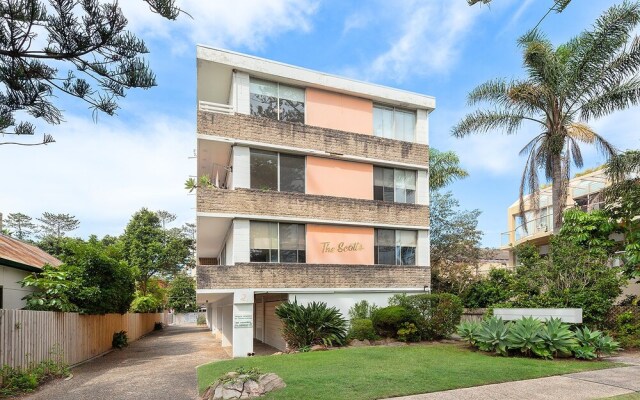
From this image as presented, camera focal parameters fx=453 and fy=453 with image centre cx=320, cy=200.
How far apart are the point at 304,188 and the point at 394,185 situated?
456 centimetres

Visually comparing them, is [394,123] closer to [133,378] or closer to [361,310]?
[361,310]

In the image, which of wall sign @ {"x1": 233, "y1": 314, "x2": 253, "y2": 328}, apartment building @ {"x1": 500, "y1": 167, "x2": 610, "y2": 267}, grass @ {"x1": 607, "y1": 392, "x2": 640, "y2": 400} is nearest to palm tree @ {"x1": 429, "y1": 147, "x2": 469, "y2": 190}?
apartment building @ {"x1": 500, "y1": 167, "x2": 610, "y2": 267}

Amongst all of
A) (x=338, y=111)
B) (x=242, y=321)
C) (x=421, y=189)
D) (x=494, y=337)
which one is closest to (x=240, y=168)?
(x=338, y=111)

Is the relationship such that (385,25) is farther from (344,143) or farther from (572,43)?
(572,43)

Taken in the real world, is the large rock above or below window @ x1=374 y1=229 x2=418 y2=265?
below

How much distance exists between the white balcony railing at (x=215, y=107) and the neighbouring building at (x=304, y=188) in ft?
0.20

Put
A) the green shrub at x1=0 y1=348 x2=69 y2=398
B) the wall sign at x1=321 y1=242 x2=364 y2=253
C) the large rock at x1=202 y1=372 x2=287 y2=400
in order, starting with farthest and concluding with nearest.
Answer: the wall sign at x1=321 y1=242 x2=364 y2=253, the green shrub at x1=0 y1=348 x2=69 y2=398, the large rock at x1=202 y1=372 x2=287 y2=400

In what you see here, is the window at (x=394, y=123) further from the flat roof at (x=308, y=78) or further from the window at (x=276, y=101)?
the window at (x=276, y=101)

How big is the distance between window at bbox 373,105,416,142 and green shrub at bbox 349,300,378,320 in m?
7.60

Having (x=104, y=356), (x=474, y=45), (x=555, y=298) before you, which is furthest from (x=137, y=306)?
(x=474, y=45)

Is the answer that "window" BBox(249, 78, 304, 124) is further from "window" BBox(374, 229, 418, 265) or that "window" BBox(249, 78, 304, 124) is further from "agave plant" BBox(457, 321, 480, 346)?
"agave plant" BBox(457, 321, 480, 346)

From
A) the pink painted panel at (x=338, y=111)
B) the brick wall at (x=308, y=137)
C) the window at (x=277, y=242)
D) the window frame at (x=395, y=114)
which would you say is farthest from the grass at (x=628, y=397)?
the window frame at (x=395, y=114)

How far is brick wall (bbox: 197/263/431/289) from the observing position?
16547mm

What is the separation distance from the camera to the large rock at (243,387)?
8.41m
